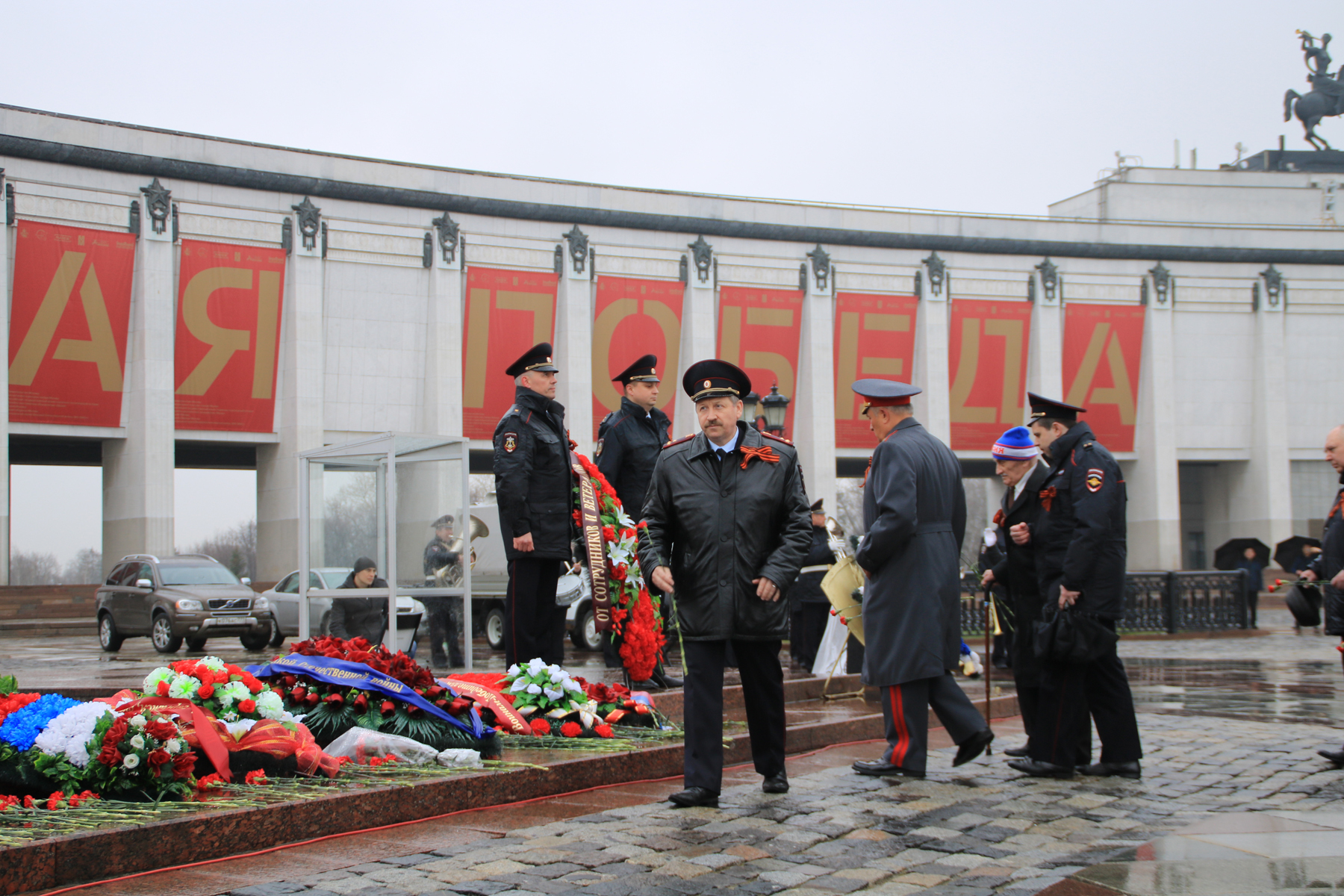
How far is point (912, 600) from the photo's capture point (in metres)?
5.90

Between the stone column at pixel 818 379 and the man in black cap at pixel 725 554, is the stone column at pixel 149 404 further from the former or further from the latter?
the man in black cap at pixel 725 554

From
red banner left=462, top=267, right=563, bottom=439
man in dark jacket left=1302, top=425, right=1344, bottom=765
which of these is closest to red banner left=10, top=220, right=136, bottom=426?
red banner left=462, top=267, right=563, bottom=439

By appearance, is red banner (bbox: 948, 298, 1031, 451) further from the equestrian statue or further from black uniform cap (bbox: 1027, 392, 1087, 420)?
black uniform cap (bbox: 1027, 392, 1087, 420)

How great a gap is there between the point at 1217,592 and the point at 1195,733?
51.9 feet

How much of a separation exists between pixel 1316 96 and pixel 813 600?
45.5 meters

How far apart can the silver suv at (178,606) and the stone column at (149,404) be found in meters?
12.5

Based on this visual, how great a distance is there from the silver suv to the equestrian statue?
4525cm

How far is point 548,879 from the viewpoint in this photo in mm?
3791

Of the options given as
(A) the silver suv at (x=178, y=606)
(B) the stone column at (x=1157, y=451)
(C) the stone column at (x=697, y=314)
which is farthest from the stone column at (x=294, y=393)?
(B) the stone column at (x=1157, y=451)

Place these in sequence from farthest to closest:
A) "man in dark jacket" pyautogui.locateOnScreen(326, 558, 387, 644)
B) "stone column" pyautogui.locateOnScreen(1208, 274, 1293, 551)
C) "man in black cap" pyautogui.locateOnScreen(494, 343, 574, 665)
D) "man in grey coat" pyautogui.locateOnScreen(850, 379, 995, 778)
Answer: "stone column" pyautogui.locateOnScreen(1208, 274, 1293, 551)
"man in dark jacket" pyautogui.locateOnScreen(326, 558, 387, 644)
"man in black cap" pyautogui.locateOnScreen(494, 343, 574, 665)
"man in grey coat" pyautogui.locateOnScreen(850, 379, 995, 778)

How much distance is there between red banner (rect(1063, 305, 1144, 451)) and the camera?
41.8m

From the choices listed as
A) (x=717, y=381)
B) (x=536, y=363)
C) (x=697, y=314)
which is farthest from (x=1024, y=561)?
(x=697, y=314)

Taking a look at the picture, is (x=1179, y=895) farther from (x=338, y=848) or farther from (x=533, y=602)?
(x=533, y=602)

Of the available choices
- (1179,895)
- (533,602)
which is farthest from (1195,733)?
(1179,895)
